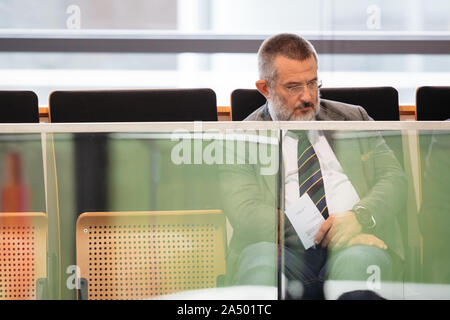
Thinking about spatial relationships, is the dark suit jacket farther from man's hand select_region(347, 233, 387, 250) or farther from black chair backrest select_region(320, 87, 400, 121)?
black chair backrest select_region(320, 87, 400, 121)

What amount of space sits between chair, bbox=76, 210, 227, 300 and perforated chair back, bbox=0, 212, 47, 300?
0.08m

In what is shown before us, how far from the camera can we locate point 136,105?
5.73ft

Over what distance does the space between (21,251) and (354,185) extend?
0.70 metres

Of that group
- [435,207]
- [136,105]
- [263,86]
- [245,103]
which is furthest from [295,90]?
[435,207]

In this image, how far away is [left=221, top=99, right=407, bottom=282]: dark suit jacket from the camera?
923mm

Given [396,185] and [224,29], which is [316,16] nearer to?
[224,29]

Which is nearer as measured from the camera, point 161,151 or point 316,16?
point 161,151

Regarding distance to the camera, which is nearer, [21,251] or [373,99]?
[21,251]

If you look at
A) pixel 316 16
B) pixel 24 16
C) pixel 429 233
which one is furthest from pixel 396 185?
pixel 24 16

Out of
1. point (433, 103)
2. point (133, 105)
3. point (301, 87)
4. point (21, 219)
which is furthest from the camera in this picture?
point (433, 103)

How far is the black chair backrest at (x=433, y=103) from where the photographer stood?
1896 millimetres

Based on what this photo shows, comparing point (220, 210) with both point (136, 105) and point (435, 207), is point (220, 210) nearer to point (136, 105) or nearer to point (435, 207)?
point (435, 207)

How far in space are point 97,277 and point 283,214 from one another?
1.32 feet
